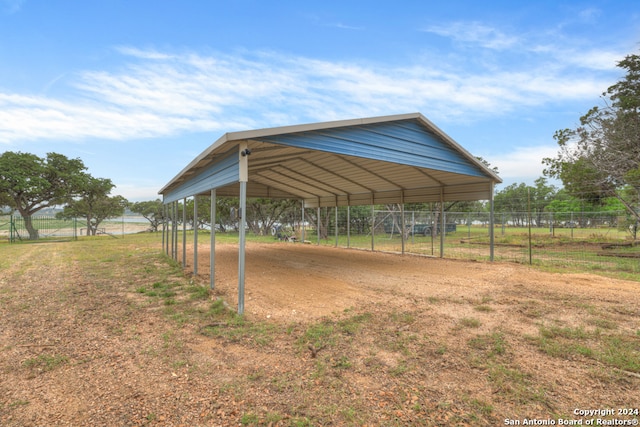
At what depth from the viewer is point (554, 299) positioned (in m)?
5.40

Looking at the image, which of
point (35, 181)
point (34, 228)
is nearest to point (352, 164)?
point (35, 181)

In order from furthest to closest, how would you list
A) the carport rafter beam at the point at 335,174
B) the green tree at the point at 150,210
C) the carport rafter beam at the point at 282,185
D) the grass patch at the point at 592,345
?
the green tree at the point at 150,210 < the carport rafter beam at the point at 282,185 < the carport rafter beam at the point at 335,174 < the grass patch at the point at 592,345

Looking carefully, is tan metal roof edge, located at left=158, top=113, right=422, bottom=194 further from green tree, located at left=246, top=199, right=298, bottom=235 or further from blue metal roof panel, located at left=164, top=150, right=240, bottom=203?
green tree, located at left=246, top=199, right=298, bottom=235

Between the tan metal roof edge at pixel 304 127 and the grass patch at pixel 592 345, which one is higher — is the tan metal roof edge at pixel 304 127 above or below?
above

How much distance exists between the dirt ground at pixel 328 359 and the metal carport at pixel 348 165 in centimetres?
155

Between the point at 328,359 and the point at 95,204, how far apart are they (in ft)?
114

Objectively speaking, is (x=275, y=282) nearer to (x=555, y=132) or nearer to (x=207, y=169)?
(x=207, y=169)

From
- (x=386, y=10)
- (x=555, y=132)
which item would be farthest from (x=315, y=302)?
(x=555, y=132)

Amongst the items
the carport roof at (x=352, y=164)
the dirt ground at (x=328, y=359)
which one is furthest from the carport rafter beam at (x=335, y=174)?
the dirt ground at (x=328, y=359)

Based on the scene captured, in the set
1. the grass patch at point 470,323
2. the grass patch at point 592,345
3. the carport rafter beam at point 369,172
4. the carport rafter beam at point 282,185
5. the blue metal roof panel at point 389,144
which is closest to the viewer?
the grass patch at point 592,345

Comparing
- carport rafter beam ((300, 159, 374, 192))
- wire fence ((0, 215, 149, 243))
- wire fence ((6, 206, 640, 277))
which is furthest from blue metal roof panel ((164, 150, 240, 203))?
wire fence ((0, 215, 149, 243))

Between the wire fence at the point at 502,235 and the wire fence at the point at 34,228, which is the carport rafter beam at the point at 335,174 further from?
the wire fence at the point at 34,228

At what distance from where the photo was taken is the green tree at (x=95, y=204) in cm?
2665

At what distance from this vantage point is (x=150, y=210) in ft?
131
